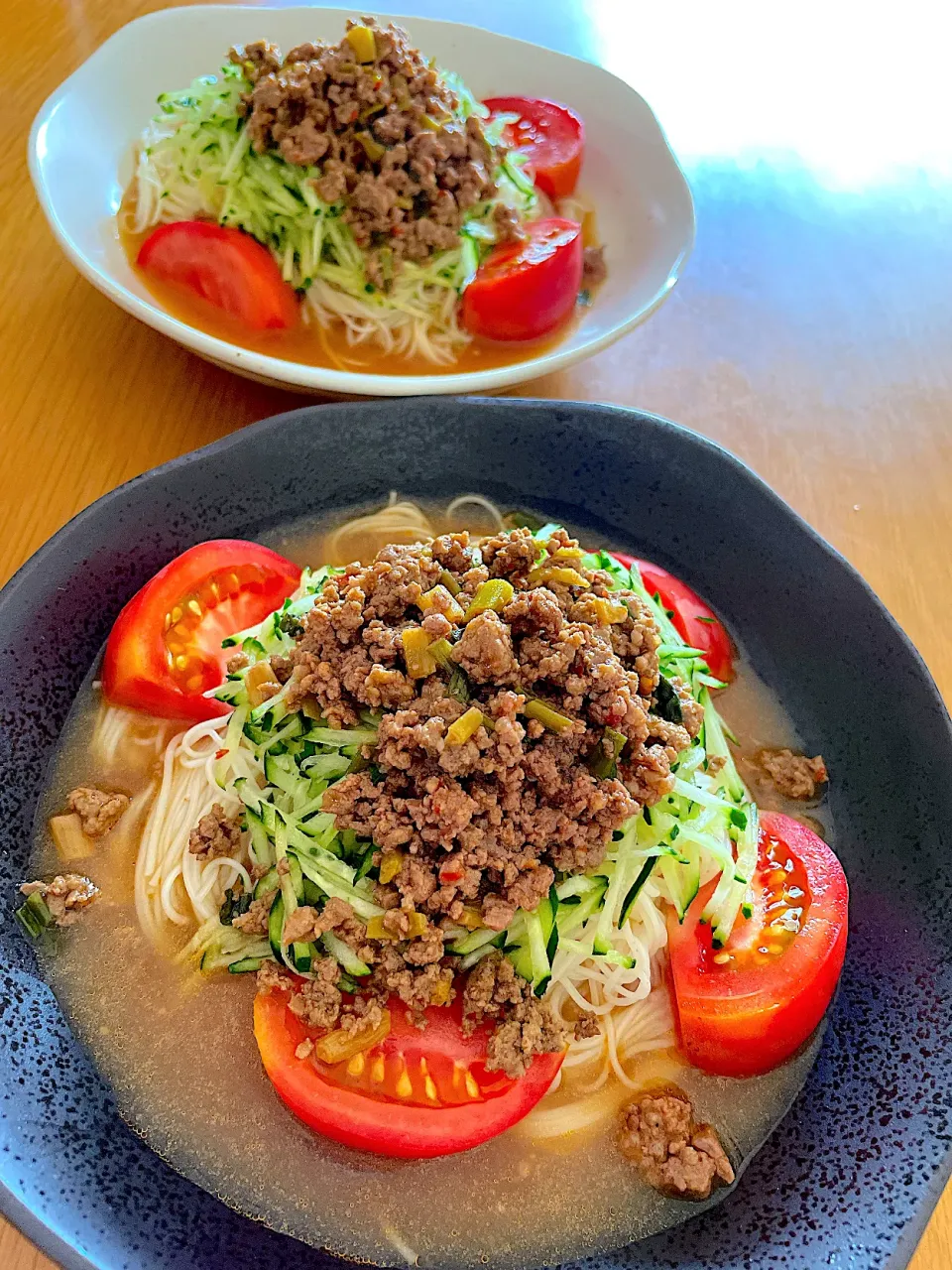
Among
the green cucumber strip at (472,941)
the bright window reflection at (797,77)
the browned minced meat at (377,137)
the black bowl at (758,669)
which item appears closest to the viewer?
the black bowl at (758,669)

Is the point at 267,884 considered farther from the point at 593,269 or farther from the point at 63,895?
the point at 593,269

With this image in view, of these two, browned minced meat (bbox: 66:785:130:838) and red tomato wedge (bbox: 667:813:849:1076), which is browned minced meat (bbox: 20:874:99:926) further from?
red tomato wedge (bbox: 667:813:849:1076)

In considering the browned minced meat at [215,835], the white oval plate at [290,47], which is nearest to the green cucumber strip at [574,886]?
the browned minced meat at [215,835]

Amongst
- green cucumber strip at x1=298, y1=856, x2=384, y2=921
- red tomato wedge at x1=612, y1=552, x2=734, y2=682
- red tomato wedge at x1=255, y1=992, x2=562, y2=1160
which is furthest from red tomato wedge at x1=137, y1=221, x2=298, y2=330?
red tomato wedge at x1=255, y1=992, x2=562, y2=1160

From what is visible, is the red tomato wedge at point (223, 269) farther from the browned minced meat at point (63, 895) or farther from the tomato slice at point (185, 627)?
the browned minced meat at point (63, 895)

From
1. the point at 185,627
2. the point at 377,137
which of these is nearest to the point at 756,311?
the point at 377,137

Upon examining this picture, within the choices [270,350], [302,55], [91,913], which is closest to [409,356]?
[270,350]
